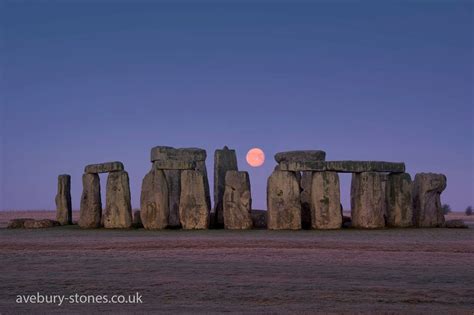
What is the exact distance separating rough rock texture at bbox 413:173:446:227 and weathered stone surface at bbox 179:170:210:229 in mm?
7568

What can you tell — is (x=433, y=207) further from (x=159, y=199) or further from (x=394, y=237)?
(x=159, y=199)

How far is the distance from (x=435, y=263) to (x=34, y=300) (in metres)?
7.89

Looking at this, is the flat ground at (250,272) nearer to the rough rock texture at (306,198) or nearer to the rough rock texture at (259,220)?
the rough rock texture at (306,198)

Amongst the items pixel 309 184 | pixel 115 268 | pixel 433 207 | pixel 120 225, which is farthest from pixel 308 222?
pixel 115 268

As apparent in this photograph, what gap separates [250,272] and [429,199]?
13.1 metres

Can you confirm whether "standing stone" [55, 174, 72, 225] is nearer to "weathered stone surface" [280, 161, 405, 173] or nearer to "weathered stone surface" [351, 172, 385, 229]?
"weathered stone surface" [280, 161, 405, 173]

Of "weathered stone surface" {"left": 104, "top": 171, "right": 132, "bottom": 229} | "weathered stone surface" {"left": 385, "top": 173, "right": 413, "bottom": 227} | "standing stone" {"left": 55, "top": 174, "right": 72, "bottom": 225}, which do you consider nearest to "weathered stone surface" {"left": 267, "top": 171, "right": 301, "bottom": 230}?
"weathered stone surface" {"left": 385, "top": 173, "right": 413, "bottom": 227}

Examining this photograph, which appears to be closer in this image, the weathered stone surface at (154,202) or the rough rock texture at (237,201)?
the rough rock texture at (237,201)

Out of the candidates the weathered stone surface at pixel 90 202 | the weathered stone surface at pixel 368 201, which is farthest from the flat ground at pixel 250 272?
the weathered stone surface at pixel 90 202

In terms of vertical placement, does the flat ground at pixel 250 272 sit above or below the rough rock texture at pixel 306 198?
below

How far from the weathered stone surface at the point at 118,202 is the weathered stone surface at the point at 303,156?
580 cm

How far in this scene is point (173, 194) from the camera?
2397 centimetres

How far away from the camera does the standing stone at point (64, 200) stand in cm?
2645

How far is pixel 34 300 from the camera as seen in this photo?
9430 mm
